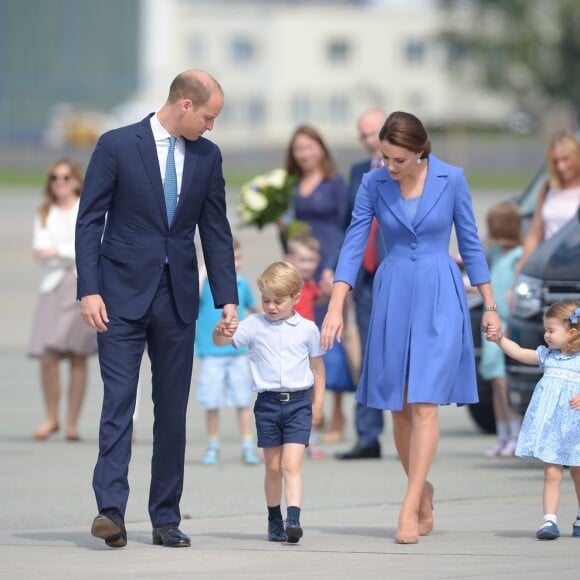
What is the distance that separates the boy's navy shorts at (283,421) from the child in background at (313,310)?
3.18 meters

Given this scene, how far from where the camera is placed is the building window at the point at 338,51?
134250mm

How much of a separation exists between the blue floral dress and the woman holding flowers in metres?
3.99

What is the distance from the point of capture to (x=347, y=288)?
27.1 ft

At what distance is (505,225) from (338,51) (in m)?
125

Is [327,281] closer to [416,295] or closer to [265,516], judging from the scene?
[265,516]

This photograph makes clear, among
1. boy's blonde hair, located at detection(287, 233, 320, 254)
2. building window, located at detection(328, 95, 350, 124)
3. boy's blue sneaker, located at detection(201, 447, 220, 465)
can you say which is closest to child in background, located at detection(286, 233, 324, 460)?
boy's blonde hair, located at detection(287, 233, 320, 254)

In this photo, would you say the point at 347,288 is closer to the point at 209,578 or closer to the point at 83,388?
the point at 209,578

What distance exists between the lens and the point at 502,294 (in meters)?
12.0

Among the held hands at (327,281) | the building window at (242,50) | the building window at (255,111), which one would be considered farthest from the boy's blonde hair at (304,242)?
the building window at (242,50)

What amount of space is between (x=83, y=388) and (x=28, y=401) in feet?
7.26

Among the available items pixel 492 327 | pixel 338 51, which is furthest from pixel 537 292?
pixel 338 51

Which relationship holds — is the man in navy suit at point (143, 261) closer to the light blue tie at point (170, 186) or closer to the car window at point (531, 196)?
the light blue tie at point (170, 186)

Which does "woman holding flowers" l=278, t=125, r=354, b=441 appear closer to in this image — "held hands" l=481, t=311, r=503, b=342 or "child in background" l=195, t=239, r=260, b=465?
"child in background" l=195, t=239, r=260, b=465

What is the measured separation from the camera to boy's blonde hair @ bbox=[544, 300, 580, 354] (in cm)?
841
